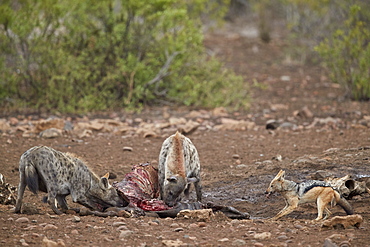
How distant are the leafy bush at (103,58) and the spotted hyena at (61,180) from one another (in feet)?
24.8

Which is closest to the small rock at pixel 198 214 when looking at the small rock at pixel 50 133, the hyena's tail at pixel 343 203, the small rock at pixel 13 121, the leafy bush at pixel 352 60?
the hyena's tail at pixel 343 203

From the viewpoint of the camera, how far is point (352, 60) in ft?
53.6

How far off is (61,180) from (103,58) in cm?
879

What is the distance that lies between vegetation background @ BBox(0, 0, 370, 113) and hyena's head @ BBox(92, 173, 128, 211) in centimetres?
753

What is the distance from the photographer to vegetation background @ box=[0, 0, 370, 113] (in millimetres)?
14172

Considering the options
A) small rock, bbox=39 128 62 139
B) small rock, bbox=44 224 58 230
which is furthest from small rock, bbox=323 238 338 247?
small rock, bbox=39 128 62 139

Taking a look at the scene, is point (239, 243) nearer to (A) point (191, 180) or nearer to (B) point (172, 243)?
(B) point (172, 243)

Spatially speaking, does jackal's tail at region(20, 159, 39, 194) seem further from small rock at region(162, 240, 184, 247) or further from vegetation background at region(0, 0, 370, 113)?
vegetation background at region(0, 0, 370, 113)

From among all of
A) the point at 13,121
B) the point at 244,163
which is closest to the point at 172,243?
the point at 244,163

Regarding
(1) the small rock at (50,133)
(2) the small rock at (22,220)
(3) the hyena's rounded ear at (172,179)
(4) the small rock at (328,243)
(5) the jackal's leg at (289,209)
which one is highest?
(1) the small rock at (50,133)

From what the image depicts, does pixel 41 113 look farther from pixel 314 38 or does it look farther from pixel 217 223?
pixel 314 38

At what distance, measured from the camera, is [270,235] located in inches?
208

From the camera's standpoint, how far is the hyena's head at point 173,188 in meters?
6.81

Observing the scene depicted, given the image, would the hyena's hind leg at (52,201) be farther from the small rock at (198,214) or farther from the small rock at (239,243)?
the small rock at (239,243)
